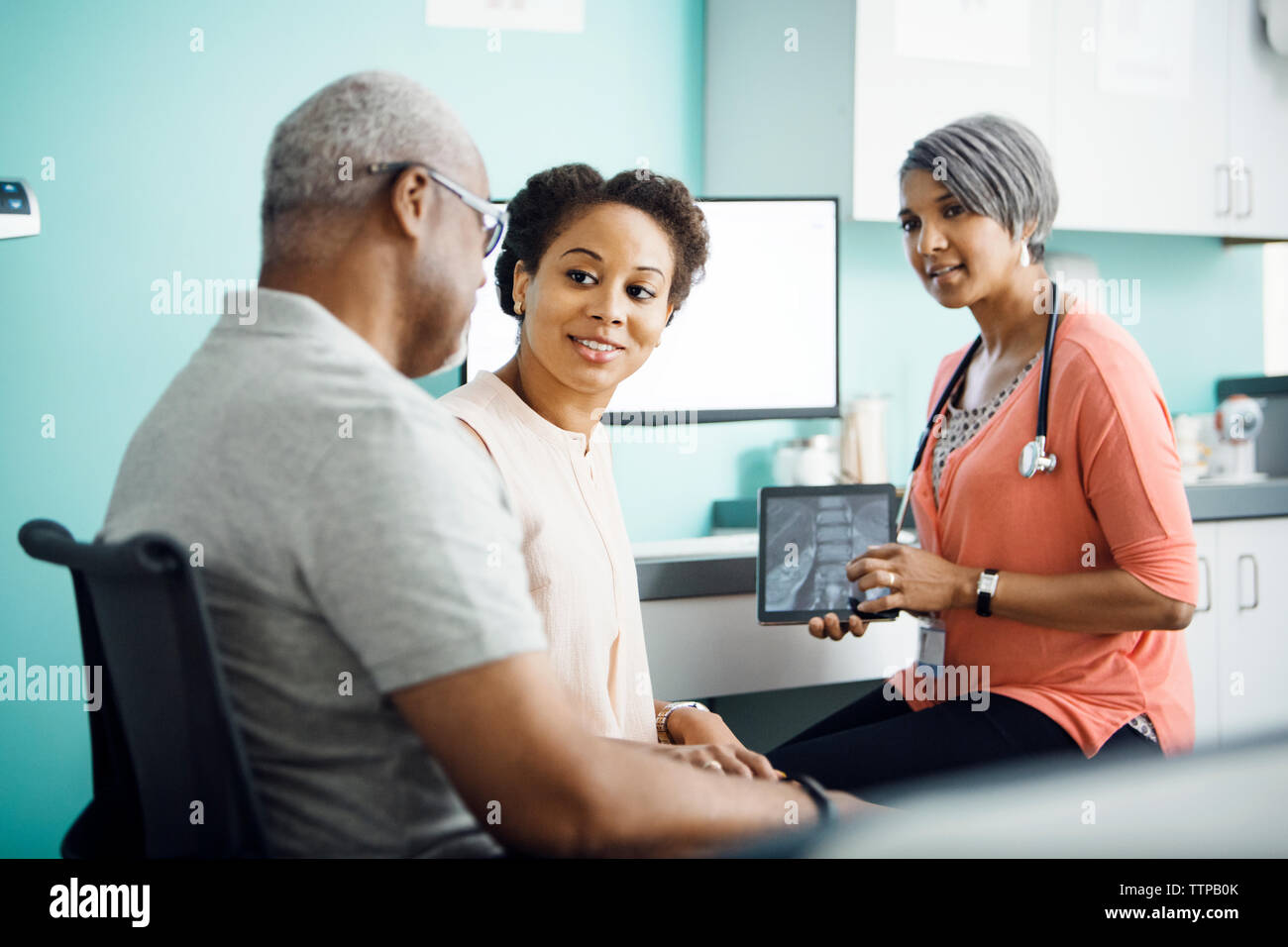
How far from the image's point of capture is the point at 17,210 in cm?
181

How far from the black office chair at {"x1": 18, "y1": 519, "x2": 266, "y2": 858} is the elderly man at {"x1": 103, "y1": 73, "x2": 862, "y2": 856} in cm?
5

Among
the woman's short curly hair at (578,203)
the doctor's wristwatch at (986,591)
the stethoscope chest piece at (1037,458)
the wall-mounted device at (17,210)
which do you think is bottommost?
the doctor's wristwatch at (986,591)

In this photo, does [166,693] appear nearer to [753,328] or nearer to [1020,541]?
[1020,541]

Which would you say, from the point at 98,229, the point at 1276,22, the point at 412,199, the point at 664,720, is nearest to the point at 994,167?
the point at 664,720

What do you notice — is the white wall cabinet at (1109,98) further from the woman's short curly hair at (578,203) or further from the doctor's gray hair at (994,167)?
the woman's short curly hair at (578,203)

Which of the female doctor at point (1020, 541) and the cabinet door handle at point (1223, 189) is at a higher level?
the cabinet door handle at point (1223, 189)

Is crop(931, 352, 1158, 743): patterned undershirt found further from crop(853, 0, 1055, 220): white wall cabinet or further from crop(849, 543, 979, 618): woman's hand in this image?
crop(853, 0, 1055, 220): white wall cabinet

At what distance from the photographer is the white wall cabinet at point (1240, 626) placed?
8.22 ft

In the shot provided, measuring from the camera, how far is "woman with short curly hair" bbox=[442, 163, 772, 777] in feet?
4.13

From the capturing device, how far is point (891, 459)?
2.77m

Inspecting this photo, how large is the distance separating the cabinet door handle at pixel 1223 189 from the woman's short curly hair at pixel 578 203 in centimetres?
191

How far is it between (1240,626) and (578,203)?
2016mm

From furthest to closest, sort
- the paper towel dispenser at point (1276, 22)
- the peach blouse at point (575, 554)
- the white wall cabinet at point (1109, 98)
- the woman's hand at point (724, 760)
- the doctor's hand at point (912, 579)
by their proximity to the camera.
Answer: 1. the paper towel dispenser at point (1276, 22)
2. the white wall cabinet at point (1109, 98)
3. the doctor's hand at point (912, 579)
4. the peach blouse at point (575, 554)
5. the woman's hand at point (724, 760)

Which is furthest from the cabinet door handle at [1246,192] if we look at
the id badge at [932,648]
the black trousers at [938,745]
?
the black trousers at [938,745]
